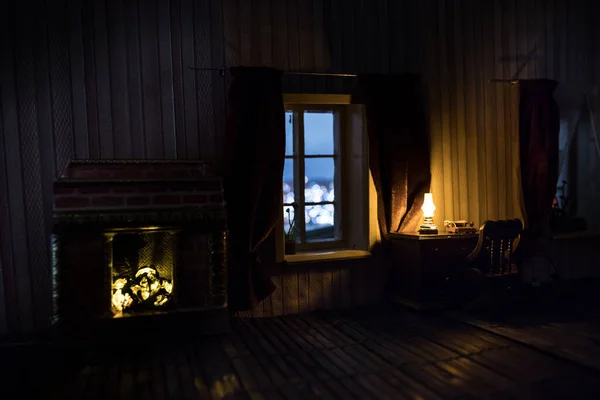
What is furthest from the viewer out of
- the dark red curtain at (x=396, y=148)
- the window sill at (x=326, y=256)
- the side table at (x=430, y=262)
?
the dark red curtain at (x=396, y=148)

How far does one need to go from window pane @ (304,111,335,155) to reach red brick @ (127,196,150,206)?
1.75 metres

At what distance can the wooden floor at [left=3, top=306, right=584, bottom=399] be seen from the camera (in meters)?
3.01

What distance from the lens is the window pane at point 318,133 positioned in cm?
508

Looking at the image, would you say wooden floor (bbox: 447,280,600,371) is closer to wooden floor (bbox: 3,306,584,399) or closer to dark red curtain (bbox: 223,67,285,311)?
wooden floor (bbox: 3,306,584,399)

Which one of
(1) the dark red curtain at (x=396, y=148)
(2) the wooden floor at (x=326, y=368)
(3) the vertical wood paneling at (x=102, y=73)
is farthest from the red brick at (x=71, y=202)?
(1) the dark red curtain at (x=396, y=148)

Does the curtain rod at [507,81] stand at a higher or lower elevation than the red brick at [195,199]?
higher

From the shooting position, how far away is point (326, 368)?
3404 mm

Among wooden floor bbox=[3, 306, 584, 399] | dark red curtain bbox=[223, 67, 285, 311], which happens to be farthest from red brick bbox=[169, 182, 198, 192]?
wooden floor bbox=[3, 306, 584, 399]

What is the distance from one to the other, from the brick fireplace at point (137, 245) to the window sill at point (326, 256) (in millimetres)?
1005

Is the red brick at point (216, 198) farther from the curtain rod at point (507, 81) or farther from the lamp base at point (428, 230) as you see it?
the curtain rod at point (507, 81)

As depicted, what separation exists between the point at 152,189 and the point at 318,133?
1854 millimetres

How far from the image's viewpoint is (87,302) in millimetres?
3691

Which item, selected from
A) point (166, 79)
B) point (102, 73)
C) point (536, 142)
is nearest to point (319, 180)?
point (166, 79)

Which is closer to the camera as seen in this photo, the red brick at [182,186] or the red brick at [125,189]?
the red brick at [125,189]
